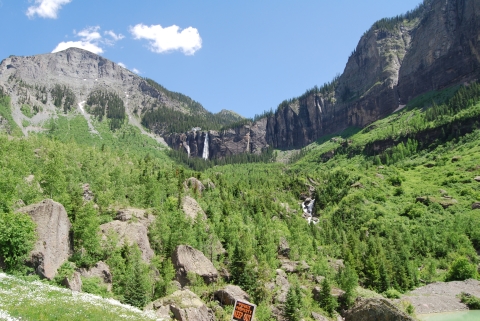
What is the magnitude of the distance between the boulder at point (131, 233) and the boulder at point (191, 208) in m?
18.7

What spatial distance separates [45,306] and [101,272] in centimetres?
2148

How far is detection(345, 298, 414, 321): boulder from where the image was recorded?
35.3 metres

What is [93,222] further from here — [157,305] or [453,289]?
[453,289]

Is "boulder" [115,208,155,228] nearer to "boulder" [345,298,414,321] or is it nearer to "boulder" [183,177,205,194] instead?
"boulder" [183,177,205,194]

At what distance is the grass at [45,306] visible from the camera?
1988 cm

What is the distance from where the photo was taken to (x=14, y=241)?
112 feet

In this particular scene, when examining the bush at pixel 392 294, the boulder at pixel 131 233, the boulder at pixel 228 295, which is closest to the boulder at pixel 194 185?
the boulder at pixel 131 233

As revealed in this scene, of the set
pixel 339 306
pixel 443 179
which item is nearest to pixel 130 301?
pixel 339 306

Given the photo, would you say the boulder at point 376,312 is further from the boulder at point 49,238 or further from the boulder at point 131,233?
the boulder at point 49,238

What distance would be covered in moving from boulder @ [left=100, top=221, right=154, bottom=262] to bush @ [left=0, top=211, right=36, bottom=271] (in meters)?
13.6

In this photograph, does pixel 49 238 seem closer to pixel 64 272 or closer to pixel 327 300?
pixel 64 272

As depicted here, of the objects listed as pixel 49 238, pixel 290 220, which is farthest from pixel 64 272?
pixel 290 220

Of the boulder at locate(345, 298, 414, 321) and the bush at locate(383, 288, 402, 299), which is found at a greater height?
the boulder at locate(345, 298, 414, 321)

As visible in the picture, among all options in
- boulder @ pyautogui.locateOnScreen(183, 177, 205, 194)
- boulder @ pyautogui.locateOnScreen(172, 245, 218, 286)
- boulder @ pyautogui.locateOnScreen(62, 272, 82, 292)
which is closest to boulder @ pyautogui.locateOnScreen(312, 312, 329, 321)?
boulder @ pyautogui.locateOnScreen(172, 245, 218, 286)
